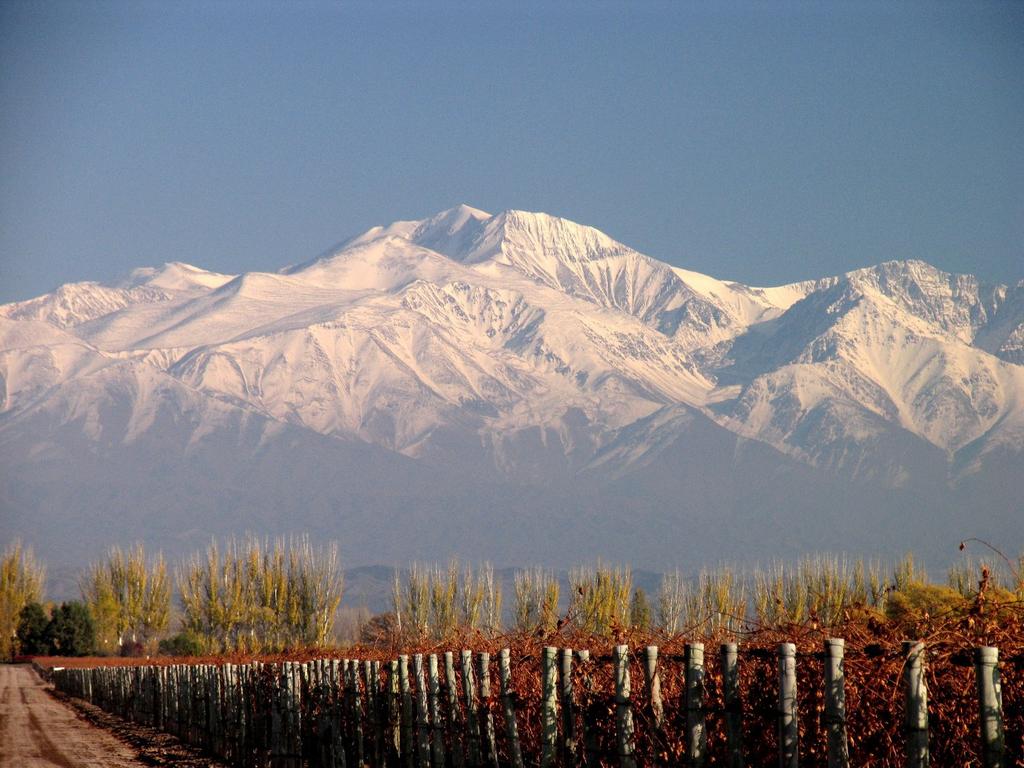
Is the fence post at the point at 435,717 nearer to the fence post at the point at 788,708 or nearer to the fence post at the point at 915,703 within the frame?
the fence post at the point at 788,708

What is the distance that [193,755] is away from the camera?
27297mm

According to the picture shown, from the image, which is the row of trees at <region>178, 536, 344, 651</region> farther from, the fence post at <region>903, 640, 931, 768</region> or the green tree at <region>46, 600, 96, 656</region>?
the fence post at <region>903, 640, 931, 768</region>

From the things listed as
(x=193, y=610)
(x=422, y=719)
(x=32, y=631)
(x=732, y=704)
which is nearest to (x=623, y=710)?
(x=732, y=704)

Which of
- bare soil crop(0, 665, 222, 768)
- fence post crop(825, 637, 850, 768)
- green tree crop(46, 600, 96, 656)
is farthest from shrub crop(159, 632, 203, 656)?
fence post crop(825, 637, 850, 768)

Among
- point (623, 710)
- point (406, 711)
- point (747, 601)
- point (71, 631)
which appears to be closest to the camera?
point (623, 710)

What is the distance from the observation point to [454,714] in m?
14.3

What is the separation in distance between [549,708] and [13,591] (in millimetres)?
103744

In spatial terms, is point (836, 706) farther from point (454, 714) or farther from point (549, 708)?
point (454, 714)

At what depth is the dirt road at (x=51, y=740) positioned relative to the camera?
2428cm

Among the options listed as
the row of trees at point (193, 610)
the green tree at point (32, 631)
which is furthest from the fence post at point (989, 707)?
the green tree at point (32, 631)

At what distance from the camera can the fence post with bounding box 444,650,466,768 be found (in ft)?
46.6

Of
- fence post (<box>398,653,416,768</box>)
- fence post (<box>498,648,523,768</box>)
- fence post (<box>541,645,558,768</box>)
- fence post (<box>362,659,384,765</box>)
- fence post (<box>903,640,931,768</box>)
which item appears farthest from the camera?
fence post (<box>362,659,384,765</box>)

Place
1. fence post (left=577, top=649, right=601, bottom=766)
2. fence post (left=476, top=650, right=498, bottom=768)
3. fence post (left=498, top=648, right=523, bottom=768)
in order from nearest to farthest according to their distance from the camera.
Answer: fence post (left=577, top=649, right=601, bottom=766)
fence post (left=498, top=648, right=523, bottom=768)
fence post (left=476, top=650, right=498, bottom=768)

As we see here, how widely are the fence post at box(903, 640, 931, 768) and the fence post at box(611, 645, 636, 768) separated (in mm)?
2957
